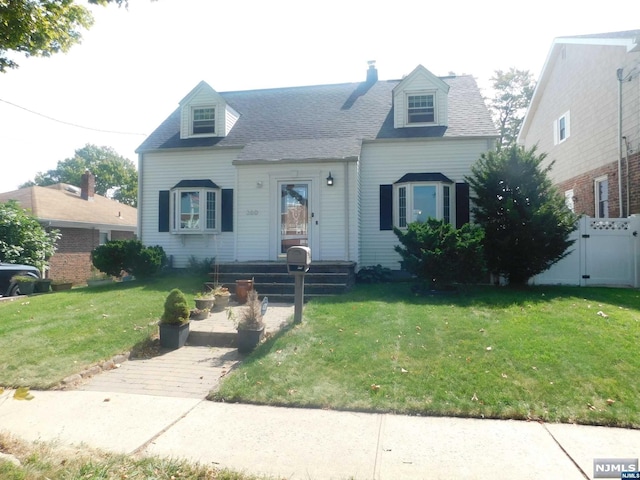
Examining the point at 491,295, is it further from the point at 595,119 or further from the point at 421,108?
the point at 595,119

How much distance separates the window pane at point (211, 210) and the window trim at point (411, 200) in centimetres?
558

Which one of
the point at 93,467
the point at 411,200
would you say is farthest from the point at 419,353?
the point at 411,200

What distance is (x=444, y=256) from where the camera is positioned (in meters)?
8.20

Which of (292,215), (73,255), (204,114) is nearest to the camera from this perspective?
(292,215)

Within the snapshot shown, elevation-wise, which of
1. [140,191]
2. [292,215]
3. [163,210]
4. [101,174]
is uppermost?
[101,174]

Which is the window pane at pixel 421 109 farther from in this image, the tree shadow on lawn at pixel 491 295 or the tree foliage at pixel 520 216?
the tree shadow on lawn at pixel 491 295

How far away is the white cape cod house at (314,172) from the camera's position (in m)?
11.1

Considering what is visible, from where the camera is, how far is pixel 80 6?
21.3ft

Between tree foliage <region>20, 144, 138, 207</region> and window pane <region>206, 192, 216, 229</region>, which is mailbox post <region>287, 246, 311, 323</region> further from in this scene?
tree foliage <region>20, 144, 138, 207</region>

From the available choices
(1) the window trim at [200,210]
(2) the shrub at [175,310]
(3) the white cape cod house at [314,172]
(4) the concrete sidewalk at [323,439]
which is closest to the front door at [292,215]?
(3) the white cape cod house at [314,172]

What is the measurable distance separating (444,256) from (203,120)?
31.2 ft

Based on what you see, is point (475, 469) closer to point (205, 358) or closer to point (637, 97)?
point (205, 358)

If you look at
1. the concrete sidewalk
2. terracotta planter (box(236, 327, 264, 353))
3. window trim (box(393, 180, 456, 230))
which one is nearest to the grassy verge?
the concrete sidewalk

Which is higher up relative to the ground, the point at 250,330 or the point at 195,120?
the point at 195,120
